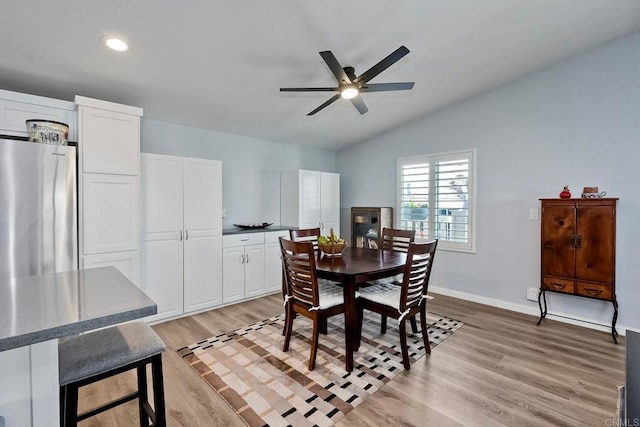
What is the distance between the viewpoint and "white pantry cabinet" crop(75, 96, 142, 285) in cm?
264

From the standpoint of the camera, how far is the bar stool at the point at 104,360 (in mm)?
1225

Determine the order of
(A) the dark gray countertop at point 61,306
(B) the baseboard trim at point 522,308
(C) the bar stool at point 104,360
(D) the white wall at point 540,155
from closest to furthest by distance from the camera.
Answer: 1. (A) the dark gray countertop at point 61,306
2. (C) the bar stool at point 104,360
3. (D) the white wall at point 540,155
4. (B) the baseboard trim at point 522,308

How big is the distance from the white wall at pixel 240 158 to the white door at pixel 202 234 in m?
0.58

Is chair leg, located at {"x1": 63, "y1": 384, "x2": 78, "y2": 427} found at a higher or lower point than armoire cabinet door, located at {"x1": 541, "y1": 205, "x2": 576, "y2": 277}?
lower

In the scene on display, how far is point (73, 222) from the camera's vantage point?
251 cm

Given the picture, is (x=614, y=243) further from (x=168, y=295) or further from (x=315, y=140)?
(x=168, y=295)

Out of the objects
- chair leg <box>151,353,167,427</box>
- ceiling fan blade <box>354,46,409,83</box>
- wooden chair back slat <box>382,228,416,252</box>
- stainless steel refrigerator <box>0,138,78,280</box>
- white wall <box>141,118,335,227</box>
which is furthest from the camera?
white wall <box>141,118,335,227</box>

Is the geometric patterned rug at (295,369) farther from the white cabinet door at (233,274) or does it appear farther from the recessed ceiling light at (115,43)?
the recessed ceiling light at (115,43)

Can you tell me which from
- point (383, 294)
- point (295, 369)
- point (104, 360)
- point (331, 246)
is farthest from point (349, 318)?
point (104, 360)

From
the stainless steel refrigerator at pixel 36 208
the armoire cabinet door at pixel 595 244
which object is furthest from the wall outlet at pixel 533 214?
the stainless steel refrigerator at pixel 36 208

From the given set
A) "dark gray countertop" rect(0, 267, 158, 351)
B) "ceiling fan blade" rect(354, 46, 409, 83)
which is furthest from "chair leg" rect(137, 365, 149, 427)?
"ceiling fan blade" rect(354, 46, 409, 83)

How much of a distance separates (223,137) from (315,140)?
1.51 m

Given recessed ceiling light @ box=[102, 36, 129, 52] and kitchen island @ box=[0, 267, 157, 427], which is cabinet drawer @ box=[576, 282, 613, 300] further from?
recessed ceiling light @ box=[102, 36, 129, 52]

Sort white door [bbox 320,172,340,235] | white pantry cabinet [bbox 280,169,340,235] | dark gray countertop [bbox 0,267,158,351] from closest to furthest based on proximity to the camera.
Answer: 1. dark gray countertop [bbox 0,267,158,351]
2. white pantry cabinet [bbox 280,169,340,235]
3. white door [bbox 320,172,340,235]
